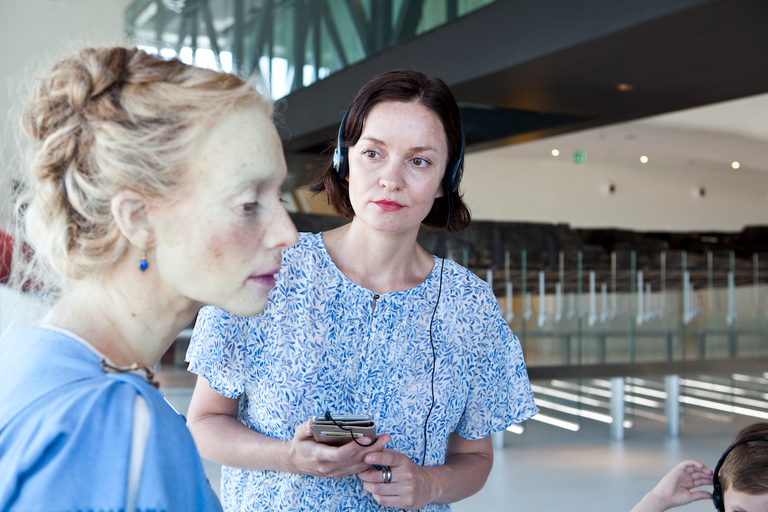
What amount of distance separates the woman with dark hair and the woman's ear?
49 centimetres

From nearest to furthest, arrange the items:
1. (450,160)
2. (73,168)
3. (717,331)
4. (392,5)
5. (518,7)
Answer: (73,168) → (450,160) → (518,7) → (717,331) → (392,5)

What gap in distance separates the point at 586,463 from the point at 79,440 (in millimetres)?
3983

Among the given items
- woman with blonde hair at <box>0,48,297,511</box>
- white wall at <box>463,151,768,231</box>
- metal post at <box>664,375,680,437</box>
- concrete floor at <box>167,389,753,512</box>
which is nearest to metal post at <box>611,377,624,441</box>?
concrete floor at <box>167,389,753,512</box>

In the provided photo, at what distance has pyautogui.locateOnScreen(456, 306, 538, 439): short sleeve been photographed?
1284mm

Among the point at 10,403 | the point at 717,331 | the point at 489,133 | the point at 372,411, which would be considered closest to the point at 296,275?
the point at 372,411

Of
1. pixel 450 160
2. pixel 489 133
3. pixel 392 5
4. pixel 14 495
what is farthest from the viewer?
pixel 489 133

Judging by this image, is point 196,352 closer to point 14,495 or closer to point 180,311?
point 180,311

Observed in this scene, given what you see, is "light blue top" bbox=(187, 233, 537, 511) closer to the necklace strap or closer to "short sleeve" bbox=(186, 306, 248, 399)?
"short sleeve" bbox=(186, 306, 248, 399)

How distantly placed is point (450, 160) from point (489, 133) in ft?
25.1

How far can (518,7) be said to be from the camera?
5.00 m

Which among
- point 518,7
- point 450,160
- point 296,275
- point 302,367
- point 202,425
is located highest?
point 518,7

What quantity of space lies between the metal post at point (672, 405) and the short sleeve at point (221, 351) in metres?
4.27

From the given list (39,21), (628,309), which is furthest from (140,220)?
(39,21)

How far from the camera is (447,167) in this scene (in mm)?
1348
